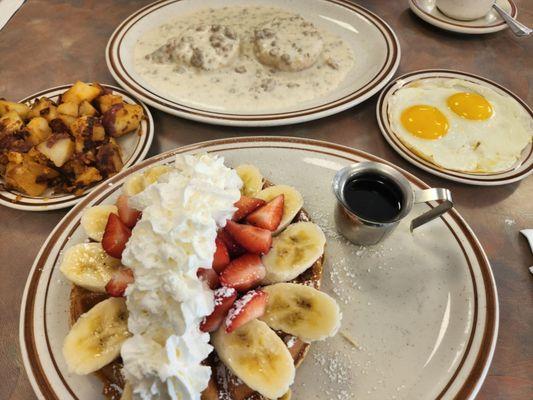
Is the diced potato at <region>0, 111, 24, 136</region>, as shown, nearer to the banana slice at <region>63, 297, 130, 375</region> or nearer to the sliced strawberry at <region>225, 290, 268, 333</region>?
the banana slice at <region>63, 297, 130, 375</region>

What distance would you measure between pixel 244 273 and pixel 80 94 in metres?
1.21

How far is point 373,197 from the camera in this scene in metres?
1.50

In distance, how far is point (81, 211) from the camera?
61.7 inches

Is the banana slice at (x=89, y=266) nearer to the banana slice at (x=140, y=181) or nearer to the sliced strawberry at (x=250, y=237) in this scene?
the banana slice at (x=140, y=181)

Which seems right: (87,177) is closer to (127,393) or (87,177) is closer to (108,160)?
(108,160)

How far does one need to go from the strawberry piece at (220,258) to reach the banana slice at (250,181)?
0.32 metres

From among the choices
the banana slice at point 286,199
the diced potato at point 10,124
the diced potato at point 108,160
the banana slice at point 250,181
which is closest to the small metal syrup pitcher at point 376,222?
the banana slice at point 286,199

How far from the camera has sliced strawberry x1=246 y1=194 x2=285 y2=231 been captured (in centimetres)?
135

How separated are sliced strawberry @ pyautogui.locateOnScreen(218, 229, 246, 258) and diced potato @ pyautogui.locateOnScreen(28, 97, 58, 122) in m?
1.00

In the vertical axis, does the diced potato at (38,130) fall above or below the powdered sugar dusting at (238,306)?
above

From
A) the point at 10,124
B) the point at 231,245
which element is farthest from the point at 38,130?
the point at 231,245

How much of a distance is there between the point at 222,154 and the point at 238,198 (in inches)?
19.4

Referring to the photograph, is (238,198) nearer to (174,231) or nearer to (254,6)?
(174,231)

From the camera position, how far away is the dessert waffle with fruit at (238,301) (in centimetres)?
112
